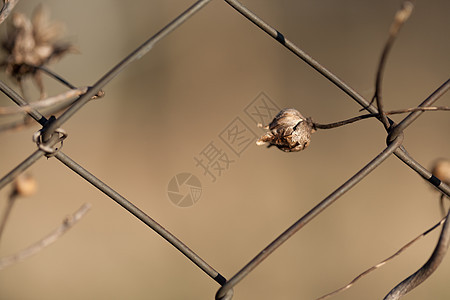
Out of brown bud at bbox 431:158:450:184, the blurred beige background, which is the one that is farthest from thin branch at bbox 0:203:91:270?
the blurred beige background

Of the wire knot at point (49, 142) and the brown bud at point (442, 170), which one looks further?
the brown bud at point (442, 170)

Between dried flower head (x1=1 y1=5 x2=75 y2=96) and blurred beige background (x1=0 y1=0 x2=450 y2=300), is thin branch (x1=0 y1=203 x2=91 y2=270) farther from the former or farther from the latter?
blurred beige background (x1=0 y1=0 x2=450 y2=300)

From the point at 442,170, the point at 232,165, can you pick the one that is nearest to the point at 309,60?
the point at 442,170

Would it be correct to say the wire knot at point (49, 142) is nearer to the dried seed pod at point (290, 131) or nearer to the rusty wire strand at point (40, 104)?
the rusty wire strand at point (40, 104)

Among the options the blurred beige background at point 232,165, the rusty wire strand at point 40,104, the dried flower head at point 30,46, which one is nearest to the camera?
the rusty wire strand at point 40,104

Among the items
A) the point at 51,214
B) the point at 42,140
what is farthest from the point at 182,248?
the point at 51,214

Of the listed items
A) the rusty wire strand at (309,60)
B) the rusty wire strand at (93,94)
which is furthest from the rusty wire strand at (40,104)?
the rusty wire strand at (309,60)

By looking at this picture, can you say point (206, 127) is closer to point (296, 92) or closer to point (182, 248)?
point (296, 92)
